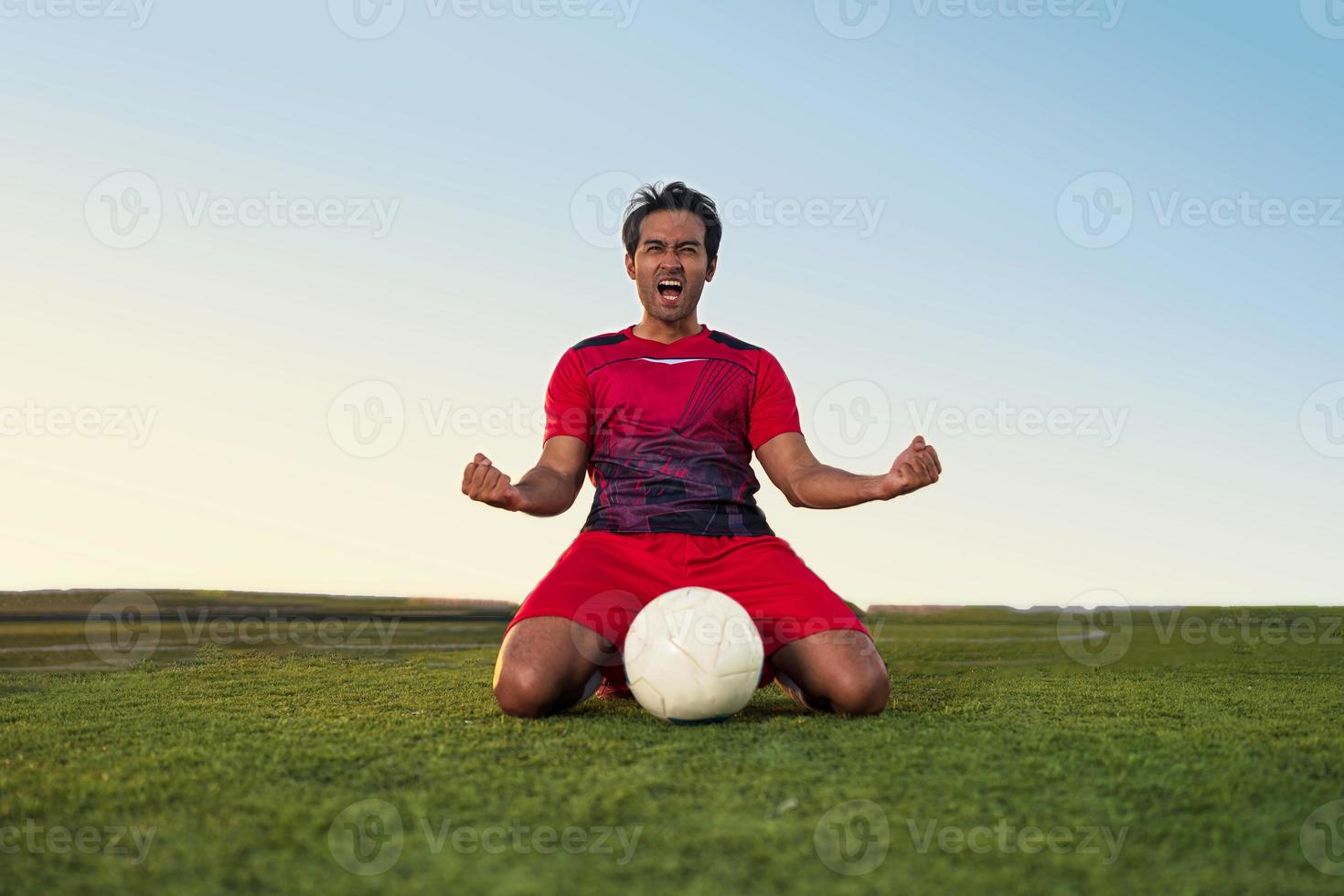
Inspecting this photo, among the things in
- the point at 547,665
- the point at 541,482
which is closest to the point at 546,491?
the point at 541,482

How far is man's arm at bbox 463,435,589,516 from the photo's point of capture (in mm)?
3879

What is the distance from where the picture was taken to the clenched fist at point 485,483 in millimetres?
3867

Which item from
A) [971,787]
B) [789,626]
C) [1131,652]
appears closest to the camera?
[971,787]

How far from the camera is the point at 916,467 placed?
12.2 feet

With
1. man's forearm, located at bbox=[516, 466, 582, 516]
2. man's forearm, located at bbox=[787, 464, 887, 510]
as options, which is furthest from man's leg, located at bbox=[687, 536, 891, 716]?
man's forearm, located at bbox=[516, 466, 582, 516]

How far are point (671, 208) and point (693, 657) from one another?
226cm

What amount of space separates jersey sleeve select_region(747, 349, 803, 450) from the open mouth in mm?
538

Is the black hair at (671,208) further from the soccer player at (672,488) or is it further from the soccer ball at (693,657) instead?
the soccer ball at (693,657)

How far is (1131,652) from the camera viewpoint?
24.1ft

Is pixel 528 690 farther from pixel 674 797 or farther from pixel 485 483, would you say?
pixel 674 797

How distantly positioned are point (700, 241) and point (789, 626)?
1.89 m

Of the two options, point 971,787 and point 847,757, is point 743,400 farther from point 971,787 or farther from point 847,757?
point 971,787

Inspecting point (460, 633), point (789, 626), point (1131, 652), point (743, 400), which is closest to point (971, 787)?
point (789, 626)

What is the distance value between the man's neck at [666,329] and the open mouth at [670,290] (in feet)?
0.38
